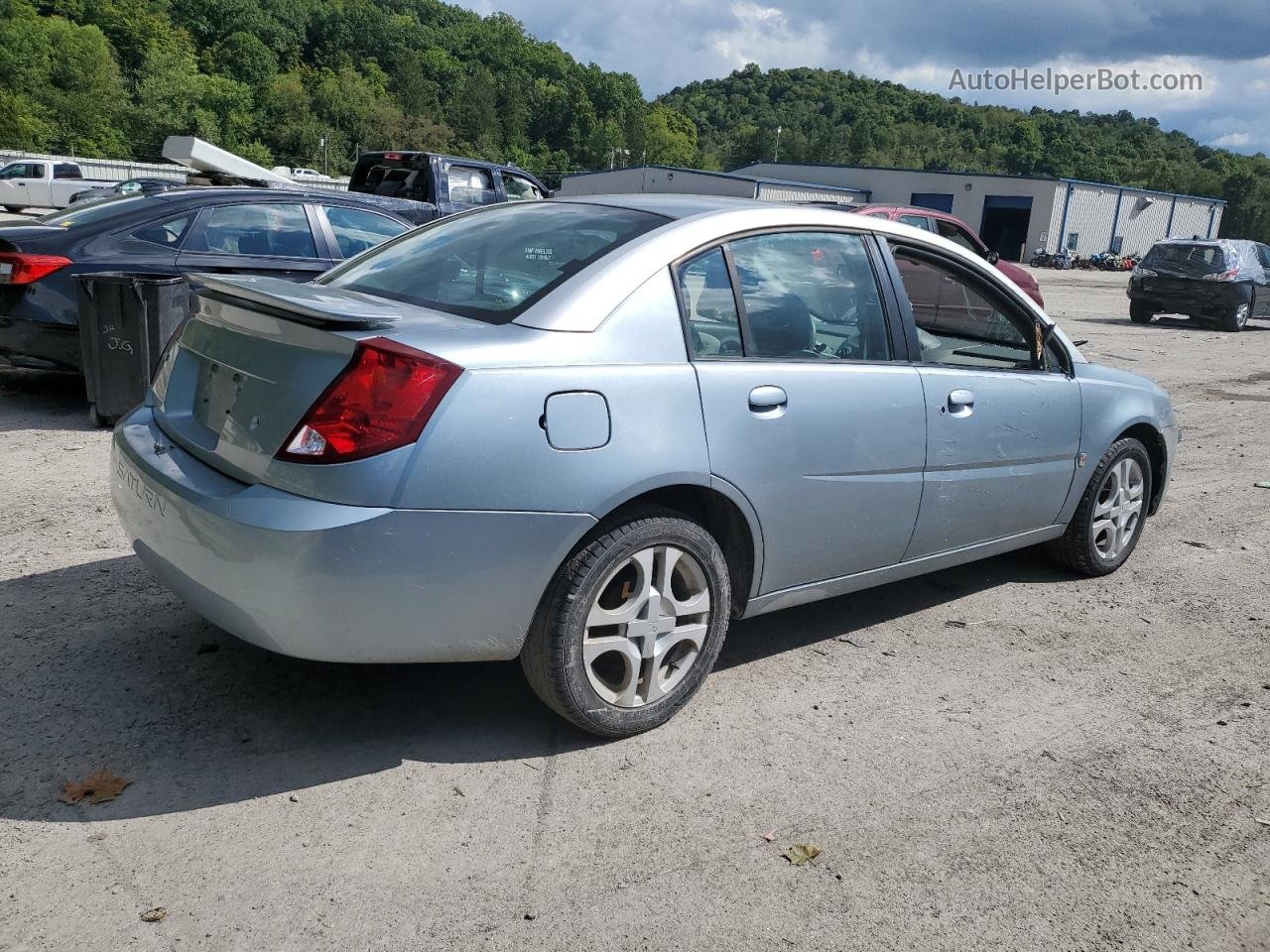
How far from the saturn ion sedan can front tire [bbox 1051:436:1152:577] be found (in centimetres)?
73

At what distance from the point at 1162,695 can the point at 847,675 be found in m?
1.17

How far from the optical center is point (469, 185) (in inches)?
547

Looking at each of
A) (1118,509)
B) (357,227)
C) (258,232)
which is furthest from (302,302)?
(357,227)

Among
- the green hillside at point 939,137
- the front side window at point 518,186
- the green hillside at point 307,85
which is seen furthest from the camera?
the green hillside at point 939,137

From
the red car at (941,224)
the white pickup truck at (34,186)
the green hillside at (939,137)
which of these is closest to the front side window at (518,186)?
the red car at (941,224)

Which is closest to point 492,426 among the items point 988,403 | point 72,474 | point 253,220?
point 988,403

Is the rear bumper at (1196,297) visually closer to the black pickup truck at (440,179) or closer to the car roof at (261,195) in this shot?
the black pickup truck at (440,179)

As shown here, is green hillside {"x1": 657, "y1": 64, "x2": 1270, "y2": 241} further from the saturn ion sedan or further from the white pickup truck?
the saturn ion sedan

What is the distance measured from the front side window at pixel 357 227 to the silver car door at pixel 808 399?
4.86 m

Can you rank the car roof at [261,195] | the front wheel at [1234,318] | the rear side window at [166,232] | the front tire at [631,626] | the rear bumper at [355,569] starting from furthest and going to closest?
the front wheel at [1234,318]
the car roof at [261,195]
the rear side window at [166,232]
the front tire at [631,626]
the rear bumper at [355,569]

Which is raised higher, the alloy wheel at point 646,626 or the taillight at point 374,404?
the taillight at point 374,404

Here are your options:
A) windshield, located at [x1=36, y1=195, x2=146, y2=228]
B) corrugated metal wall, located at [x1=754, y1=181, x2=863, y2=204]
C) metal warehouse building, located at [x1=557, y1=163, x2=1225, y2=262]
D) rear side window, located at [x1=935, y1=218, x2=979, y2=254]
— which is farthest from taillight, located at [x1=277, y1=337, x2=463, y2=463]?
metal warehouse building, located at [x1=557, y1=163, x2=1225, y2=262]

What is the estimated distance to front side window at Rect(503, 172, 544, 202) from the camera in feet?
47.6

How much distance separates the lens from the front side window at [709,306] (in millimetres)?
3439
